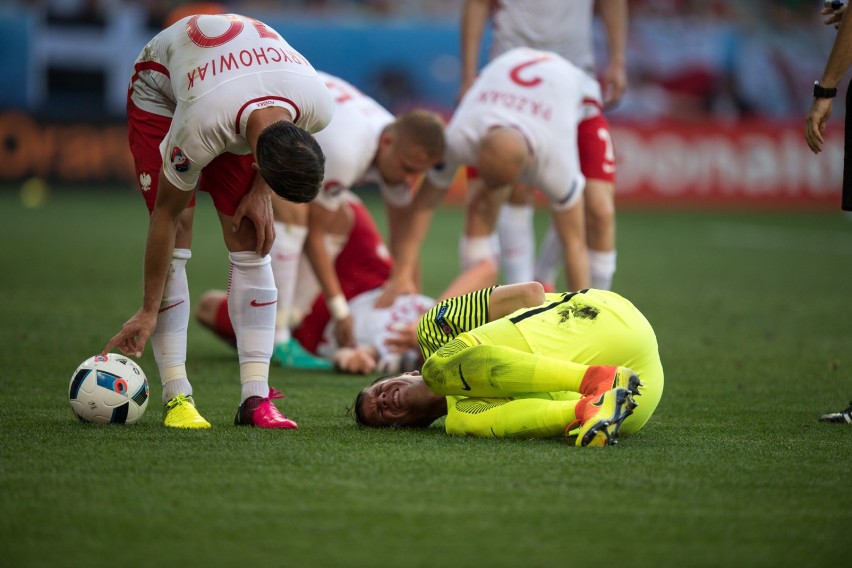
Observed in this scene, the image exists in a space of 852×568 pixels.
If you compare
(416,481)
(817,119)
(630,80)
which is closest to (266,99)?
(416,481)

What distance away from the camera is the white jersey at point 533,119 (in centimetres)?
665

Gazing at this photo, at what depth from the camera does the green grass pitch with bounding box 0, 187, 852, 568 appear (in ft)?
9.59

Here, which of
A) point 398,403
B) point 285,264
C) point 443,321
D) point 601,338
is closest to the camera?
point 601,338

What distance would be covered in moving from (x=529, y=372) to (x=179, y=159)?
1438 mm

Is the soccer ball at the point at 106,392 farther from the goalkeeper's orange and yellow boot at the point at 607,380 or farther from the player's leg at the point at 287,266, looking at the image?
the player's leg at the point at 287,266

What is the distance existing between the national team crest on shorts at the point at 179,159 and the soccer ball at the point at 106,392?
0.89 m

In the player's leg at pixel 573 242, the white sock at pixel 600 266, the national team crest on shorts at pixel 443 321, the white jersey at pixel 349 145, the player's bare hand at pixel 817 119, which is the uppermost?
the player's bare hand at pixel 817 119

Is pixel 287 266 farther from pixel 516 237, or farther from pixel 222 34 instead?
pixel 222 34

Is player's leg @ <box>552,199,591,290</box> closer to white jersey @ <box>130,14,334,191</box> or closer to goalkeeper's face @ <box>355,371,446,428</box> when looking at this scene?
goalkeeper's face @ <box>355,371,446,428</box>

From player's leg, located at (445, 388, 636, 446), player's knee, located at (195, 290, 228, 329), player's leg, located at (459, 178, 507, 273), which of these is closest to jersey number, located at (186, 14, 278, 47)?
player's leg, located at (445, 388, 636, 446)

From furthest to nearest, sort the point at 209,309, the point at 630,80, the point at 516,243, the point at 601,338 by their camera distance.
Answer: the point at 630,80, the point at 516,243, the point at 209,309, the point at 601,338

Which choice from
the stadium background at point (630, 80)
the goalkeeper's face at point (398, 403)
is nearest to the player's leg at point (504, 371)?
the goalkeeper's face at point (398, 403)

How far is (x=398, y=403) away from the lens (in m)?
4.58

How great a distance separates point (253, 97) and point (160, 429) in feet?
4.25
